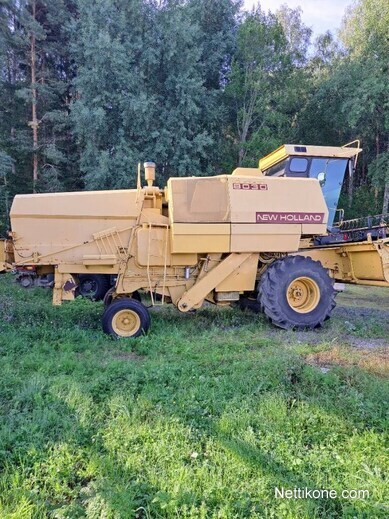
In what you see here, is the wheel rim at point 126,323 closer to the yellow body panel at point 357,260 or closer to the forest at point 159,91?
the yellow body panel at point 357,260

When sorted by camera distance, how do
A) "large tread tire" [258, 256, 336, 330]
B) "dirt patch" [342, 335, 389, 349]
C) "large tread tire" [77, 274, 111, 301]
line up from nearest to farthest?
"dirt patch" [342, 335, 389, 349], "large tread tire" [258, 256, 336, 330], "large tread tire" [77, 274, 111, 301]

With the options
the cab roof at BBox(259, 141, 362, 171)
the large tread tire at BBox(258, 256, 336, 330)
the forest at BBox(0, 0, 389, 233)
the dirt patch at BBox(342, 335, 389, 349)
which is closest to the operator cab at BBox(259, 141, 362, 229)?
the cab roof at BBox(259, 141, 362, 171)

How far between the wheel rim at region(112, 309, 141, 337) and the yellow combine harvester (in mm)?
15

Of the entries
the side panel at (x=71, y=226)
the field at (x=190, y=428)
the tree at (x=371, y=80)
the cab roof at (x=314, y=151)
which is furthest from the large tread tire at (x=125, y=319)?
the tree at (x=371, y=80)

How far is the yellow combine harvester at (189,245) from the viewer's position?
5945 mm

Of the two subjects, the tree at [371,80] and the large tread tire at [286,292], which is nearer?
the large tread tire at [286,292]

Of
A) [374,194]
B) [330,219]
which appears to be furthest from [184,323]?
[374,194]

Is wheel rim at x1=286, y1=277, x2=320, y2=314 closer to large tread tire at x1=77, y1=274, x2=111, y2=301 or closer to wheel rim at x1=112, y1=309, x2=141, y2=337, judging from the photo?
wheel rim at x1=112, y1=309, x2=141, y2=337

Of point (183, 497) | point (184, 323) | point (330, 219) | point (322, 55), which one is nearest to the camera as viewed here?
point (183, 497)

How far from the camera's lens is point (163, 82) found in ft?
Result: 61.0

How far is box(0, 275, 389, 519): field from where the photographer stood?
95.2 inches

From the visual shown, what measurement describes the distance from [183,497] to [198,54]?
19.4m

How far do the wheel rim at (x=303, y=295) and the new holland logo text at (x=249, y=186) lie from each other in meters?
1.55

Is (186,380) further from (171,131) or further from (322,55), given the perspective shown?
(322,55)
